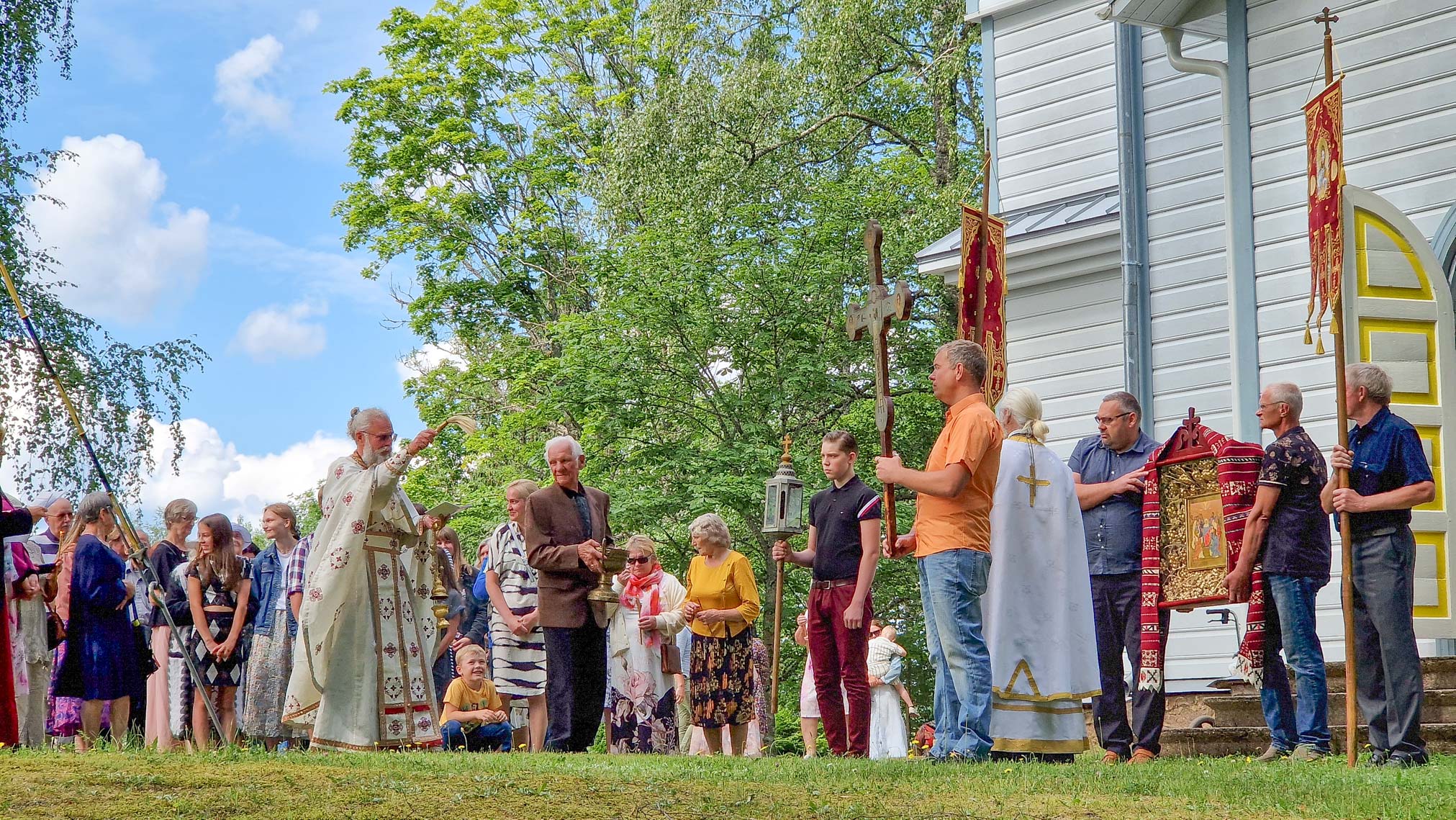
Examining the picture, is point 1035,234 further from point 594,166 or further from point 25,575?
point 594,166

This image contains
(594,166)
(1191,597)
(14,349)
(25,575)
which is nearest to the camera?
(1191,597)

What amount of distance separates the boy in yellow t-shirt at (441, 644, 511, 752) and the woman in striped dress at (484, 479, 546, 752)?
728 mm

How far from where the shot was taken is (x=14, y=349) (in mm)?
22062

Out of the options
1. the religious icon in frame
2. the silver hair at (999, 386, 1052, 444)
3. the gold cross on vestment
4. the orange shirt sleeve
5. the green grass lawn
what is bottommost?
the green grass lawn

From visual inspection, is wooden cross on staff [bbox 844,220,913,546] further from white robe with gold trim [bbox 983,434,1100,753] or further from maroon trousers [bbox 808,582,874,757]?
maroon trousers [bbox 808,582,874,757]

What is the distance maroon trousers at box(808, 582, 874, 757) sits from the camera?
9.37 meters

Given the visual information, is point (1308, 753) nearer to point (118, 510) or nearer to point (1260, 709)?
point (1260, 709)

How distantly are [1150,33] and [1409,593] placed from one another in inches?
284

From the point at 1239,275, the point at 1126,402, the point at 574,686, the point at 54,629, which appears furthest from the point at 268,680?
the point at 1239,275

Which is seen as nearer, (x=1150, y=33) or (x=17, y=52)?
(x=1150, y=33)

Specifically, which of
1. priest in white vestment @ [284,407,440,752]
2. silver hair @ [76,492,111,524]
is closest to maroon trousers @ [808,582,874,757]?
priest in white vestment @ [284,407,440,752]

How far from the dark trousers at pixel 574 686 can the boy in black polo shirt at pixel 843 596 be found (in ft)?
4.48

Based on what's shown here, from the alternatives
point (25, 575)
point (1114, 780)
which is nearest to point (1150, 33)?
point (1114, 780)

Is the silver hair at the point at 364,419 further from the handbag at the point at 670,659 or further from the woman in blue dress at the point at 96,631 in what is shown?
the handbag at the point at 670,659
